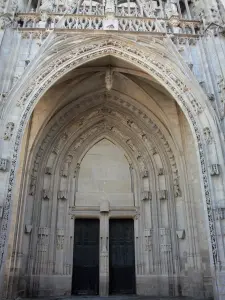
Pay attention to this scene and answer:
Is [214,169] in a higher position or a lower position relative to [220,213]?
higher

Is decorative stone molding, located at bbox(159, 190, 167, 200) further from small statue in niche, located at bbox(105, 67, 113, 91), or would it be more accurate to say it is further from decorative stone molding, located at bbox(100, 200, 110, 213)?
small statue in niche, located at bbox(105, 67, 113, 91)

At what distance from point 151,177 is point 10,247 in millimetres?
5262

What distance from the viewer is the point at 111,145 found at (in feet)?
36.8

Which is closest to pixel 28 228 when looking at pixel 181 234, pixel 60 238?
pixel 60 238

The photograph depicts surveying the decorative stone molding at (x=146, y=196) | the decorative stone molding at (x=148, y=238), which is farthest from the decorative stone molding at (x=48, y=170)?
the decorative stone molding at (x=148, y=238)

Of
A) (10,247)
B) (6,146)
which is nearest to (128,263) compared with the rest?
(10,247)

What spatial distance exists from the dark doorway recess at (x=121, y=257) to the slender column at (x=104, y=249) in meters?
0.32

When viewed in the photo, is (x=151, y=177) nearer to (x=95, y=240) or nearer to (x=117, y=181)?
(x=117, y=181)

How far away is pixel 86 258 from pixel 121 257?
3.94ft

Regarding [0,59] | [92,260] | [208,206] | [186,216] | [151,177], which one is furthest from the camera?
[151,177]

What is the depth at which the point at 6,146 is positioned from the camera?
23.2ft

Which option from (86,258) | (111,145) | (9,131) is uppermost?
(111,145)

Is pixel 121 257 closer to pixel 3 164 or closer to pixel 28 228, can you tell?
pixel 28 228

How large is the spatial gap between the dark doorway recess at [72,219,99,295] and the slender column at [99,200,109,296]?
0.34 meters
